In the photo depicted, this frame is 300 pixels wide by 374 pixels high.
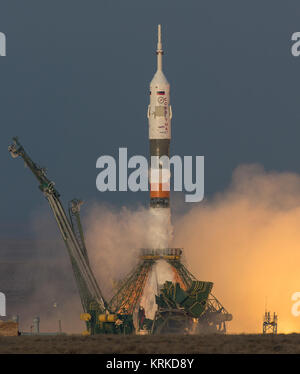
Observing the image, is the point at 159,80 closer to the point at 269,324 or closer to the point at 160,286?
the point at 160,286

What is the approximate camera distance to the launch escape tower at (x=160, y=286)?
14738 cm

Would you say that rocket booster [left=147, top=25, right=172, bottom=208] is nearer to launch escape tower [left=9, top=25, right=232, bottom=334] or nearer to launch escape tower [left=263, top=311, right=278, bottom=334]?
launch escape tower [left=9, top=25, right=232, bottom=334]

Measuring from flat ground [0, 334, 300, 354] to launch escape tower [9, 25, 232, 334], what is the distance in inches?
1322

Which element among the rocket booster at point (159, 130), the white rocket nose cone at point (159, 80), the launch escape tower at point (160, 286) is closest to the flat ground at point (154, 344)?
the launch escape tower at point (160, 286)

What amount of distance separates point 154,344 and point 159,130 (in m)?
57.1

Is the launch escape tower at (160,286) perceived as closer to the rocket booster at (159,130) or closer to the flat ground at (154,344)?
the rocket booster at (159,130)

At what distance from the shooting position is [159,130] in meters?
157

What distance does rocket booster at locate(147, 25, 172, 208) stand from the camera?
157 metres

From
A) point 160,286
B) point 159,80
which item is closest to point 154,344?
point 160,286

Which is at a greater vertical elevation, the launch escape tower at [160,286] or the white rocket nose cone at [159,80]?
the white rocket nose cone at [159,80]

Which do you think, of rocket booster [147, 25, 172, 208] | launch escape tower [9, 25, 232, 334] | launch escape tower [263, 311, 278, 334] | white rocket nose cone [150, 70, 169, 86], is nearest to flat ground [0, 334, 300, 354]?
launch escape tower [9, 25, 232, 334]
